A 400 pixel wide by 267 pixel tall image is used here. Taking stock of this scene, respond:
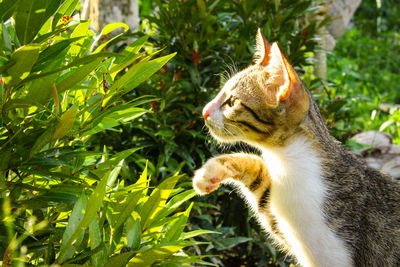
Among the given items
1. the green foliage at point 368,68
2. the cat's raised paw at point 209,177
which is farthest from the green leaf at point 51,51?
the green foliage at point 368,68

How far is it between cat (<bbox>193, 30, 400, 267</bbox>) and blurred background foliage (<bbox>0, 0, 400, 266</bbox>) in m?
0.35

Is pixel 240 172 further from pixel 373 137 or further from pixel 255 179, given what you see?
pixel 373 137

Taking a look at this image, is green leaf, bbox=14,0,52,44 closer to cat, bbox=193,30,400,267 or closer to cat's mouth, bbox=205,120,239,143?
cat, bbox=193,30,400,267

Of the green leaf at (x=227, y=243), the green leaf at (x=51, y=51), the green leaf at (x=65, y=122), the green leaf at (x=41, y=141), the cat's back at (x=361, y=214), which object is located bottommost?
the green leaf at (x=227, y=243)

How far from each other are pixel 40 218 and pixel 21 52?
0.61m

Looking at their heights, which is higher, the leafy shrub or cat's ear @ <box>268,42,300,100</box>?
cat's ear @ <box>268,42,300,100</box>

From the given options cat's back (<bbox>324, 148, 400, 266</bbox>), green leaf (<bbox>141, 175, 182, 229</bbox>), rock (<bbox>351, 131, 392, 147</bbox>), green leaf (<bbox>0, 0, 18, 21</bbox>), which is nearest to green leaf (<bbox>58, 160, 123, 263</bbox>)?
green leaf (<bbox>141, 175, 182, 229</bbox>)

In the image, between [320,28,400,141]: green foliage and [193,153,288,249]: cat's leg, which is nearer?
[193,153,288,249]: cat's leg

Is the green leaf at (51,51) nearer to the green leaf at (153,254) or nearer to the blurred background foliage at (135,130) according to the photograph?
the blurred background foliage at (135,130)

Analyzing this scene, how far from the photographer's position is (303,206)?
2182 mm

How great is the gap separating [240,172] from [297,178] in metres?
0.28

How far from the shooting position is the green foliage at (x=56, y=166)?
1.36 m

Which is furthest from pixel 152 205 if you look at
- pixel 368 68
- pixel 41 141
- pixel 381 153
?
pixel 368 68

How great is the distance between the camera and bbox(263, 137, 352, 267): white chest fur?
2.12m
